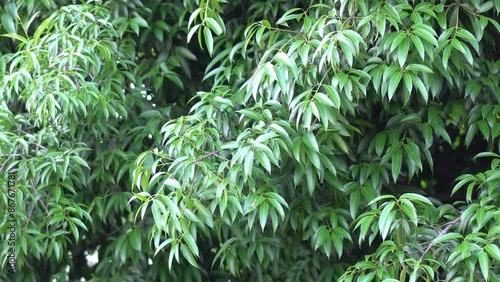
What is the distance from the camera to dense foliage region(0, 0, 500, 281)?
8.64 feet

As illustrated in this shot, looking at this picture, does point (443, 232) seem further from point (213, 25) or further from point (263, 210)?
point (213, 25)

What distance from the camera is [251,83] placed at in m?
2.70

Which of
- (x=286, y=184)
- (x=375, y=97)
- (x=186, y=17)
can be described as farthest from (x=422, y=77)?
(x=186, y=17)

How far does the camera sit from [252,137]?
8.83 ft

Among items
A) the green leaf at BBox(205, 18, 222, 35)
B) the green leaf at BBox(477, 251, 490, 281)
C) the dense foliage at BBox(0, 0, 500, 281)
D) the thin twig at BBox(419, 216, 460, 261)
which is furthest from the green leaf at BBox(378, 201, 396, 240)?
the green leaf at BBox(205, 18, 222, 35)

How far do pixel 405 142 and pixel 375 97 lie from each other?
0.20 metres

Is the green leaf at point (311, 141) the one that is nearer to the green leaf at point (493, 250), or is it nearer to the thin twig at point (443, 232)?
the thin twig at point (443, 232)

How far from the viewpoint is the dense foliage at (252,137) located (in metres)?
2.63

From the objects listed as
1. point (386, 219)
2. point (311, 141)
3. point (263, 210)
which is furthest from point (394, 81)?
point (263, 210)

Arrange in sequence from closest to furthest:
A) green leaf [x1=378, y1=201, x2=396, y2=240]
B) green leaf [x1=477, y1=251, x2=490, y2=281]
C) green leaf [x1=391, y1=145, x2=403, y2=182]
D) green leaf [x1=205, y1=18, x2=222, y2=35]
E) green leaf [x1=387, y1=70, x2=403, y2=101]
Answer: green leaf [x1=477, y1=251, x2=490, y2=281] → green leaf [x1=378, y1=201, x2=396, y2=240] → green leaf [x1=387, y1=70, x2=403, y2=101] → green leaf [x1=205, y1=18, x2=222, y2=35] → green leaf [x1=391, y1=145, x2=403, y2=182]

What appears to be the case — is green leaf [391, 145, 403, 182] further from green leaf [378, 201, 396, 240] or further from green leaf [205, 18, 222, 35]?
green leaf [205, 18, 222, 35]

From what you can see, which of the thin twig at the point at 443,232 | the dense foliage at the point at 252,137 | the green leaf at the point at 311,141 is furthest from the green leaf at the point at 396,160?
the green leaf at the point at 311,141

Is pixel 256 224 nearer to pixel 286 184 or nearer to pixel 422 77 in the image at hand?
pixel 286 184

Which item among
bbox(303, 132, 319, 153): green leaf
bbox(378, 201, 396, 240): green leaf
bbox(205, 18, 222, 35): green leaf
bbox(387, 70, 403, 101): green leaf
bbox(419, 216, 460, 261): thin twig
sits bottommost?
bbox(419, 216, 460, 261): thin twig
